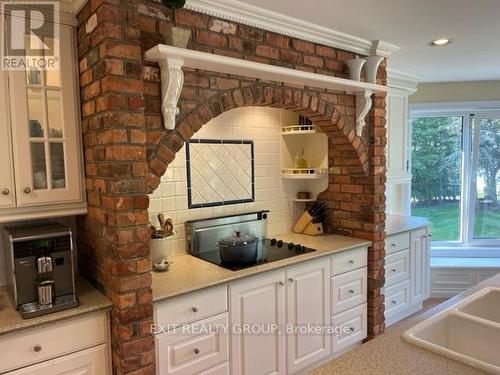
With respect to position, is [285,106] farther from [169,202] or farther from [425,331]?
[425,331]

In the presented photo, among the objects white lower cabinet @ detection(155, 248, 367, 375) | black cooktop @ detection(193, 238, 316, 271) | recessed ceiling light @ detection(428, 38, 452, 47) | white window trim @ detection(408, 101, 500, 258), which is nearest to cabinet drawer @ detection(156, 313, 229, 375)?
white lower cabinet @ detection(155, 248, 367, 375)

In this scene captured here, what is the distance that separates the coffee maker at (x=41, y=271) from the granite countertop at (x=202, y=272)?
42cm

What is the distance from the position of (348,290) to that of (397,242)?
2.62 ft

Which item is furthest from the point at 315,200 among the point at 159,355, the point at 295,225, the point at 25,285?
the point at 25,285

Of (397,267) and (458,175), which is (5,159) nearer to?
(397,267)

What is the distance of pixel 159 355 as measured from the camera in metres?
1.86

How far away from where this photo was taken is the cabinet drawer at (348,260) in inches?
105

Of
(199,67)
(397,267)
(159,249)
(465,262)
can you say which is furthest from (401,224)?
(199,67)

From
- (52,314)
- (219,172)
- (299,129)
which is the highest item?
(299,129)

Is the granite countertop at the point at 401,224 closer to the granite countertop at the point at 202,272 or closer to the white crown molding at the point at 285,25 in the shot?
the granite countertop at the point at 202,272

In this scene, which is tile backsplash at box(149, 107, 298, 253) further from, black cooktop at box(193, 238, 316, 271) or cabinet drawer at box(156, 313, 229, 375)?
cabinet drawer at box(156, 313, 229, 375)

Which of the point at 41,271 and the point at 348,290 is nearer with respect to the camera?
the point at 41,271

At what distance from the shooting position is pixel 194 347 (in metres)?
1.98

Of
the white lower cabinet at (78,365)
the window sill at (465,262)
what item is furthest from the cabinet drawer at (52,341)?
the window sill at (465,262)
